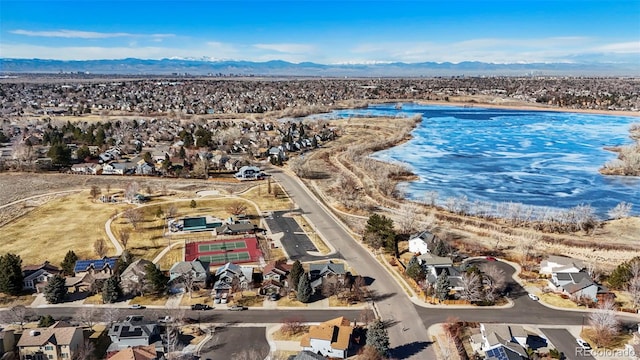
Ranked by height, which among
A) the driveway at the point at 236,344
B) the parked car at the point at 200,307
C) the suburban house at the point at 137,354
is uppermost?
the suburban house at the point at 137,354

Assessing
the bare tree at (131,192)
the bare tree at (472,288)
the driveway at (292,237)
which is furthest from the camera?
the bare tree at (131,192)

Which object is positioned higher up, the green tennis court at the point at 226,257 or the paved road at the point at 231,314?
the green tennis court at the point at 226,257

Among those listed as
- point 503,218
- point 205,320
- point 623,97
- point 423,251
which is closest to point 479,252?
point 423,251

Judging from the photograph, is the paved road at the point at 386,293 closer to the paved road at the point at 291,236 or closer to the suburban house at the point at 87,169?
the paved road at the point at 291,236

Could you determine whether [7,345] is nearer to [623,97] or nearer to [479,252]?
[479,252]

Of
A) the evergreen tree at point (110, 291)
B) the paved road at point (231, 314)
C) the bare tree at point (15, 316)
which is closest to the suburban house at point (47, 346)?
the bare tree at point (15, 316)

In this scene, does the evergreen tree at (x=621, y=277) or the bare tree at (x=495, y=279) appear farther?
the evergreen tree at (x=621, y=277)
